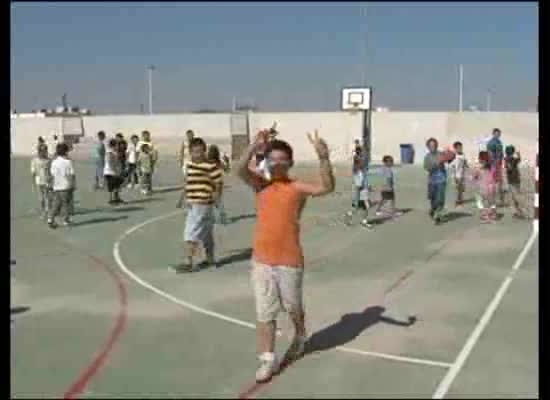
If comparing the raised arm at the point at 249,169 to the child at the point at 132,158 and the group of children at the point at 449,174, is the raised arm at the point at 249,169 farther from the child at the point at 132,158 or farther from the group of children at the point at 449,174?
the child at the point at 132,158

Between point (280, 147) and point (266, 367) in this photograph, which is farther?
point (266, 367)

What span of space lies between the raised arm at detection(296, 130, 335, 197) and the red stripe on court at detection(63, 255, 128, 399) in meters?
22.9

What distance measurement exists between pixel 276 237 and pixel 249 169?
0.30 m

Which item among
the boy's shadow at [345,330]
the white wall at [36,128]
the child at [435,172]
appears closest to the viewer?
the boy's shadow at [345,330]

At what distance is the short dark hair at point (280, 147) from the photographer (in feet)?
5.81

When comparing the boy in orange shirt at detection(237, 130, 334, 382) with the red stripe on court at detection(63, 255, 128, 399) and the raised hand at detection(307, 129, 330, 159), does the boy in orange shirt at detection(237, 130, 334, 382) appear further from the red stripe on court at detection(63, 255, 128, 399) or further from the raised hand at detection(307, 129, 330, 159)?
the red stripe on court at detection(63, 255, 128, 399)

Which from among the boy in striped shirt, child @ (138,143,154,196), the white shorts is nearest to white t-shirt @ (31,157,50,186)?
child @ (138,143,154,196)

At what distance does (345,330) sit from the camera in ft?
28.1

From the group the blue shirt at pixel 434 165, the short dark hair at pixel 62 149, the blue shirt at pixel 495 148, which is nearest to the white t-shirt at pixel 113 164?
the short dark hair at pixel 62 149

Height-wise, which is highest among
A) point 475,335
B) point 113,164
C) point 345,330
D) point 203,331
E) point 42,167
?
point 113,164

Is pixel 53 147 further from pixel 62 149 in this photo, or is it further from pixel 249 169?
pixel 249 169

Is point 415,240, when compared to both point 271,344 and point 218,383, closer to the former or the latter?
point 271,344

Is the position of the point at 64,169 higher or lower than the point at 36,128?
lower

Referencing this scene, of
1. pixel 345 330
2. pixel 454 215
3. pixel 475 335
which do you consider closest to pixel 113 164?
pixel 454 215
